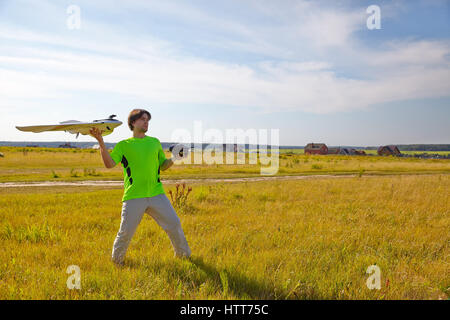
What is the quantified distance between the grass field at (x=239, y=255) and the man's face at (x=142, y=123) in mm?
1846

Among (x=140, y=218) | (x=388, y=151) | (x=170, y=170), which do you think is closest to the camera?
(x=140, y=218)

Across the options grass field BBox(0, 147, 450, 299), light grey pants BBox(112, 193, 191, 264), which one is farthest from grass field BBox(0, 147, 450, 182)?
light grey pants BBox(112, 193, 191, 264)

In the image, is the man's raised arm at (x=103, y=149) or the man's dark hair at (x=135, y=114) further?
the man's dark hair at (x=135, y=114)

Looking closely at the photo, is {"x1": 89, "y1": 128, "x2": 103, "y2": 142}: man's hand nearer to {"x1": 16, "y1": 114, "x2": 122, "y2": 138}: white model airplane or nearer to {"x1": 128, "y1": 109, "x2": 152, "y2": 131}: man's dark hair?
{"x1": 16, "y1": 114, "x2": 122, "y2": 138}: white model airplane

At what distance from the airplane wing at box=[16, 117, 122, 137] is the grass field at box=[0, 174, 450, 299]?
177cm

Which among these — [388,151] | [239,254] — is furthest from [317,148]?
[239,254]

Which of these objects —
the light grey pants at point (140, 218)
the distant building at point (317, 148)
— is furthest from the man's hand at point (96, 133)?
the distant building at point (317, 148)

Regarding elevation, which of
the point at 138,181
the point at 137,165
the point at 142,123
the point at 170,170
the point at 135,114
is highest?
the point at 135,114

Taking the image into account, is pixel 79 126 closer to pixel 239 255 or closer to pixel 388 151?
pixel 239 255

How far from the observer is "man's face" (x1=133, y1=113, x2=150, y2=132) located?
159 inches

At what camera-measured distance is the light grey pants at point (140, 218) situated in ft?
12.9

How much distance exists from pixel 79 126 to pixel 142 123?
778 millimetres

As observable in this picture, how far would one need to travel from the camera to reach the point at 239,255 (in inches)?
171

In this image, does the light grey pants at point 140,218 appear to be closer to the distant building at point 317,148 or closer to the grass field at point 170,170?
the grass field at point 170,170
